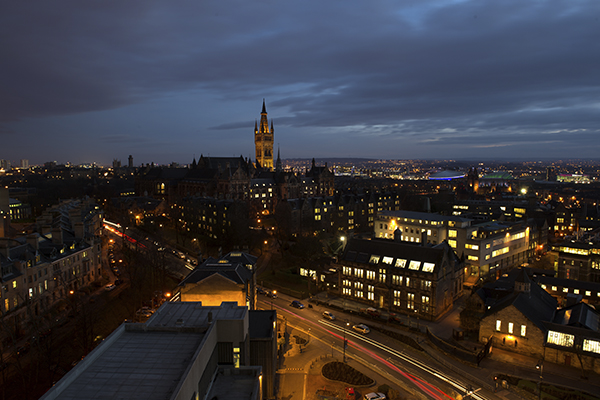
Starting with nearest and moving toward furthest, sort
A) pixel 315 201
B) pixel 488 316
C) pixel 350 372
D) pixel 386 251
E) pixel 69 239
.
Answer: pixel 350 372, pixel 488 316, pixel 386 251, pixel 69 239, pixel 315 201

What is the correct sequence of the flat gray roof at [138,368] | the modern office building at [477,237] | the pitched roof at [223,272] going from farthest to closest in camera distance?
1. the modern office building at [477,237]
2. the pitched roof at [223,272]
3. the flat gray roof at [138,368]

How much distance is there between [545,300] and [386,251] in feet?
74.5

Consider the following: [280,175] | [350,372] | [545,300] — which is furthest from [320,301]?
[280,175]

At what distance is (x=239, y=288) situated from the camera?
46.1 m

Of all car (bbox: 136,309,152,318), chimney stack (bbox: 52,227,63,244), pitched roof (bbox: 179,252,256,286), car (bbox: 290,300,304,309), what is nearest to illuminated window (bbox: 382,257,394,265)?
car (bbox: 290,300,304,309)

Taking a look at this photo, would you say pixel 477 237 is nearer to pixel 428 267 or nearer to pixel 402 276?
pixel 428 267

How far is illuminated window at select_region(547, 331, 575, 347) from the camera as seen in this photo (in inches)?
1742

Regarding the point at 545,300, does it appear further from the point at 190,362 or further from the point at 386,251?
the point at 190,362

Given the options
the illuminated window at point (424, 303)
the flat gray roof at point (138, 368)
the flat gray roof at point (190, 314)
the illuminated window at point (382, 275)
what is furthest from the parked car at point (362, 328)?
the flat gray roof at point (138, 368)

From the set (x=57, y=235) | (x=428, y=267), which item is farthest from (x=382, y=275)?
(x=57, y=235)

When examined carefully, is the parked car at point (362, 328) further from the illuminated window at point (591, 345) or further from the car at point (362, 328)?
the illuminated window at point (591, 345)

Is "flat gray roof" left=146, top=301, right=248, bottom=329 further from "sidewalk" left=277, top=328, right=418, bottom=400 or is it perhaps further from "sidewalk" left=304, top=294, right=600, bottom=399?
"sidewalk" left=304, top=294, right=600, bottom=399

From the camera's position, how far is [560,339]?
147ft

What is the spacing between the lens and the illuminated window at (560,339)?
44250 mm
